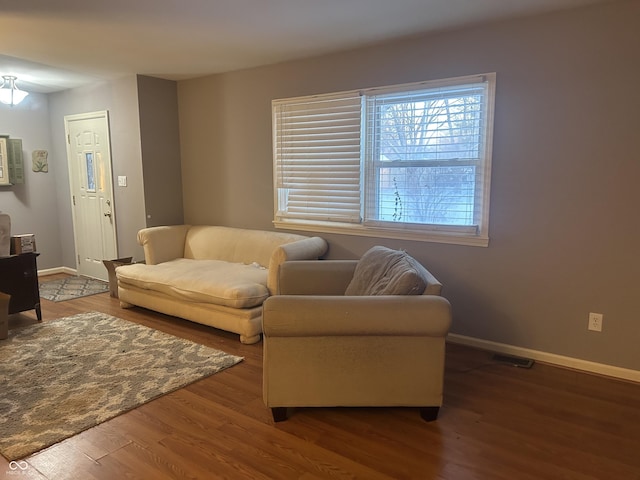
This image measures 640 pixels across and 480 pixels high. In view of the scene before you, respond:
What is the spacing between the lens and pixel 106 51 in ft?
12.6

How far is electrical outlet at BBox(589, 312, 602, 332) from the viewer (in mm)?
2912

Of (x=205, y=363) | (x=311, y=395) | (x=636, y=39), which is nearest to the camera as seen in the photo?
(x=311, y=395)

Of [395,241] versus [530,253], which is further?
[395,241]

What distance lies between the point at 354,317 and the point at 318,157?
2.20 metres

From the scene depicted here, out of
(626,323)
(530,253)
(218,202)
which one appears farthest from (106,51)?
(626,323)

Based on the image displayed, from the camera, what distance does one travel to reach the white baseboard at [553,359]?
286 centimetres

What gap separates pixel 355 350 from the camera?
226cm

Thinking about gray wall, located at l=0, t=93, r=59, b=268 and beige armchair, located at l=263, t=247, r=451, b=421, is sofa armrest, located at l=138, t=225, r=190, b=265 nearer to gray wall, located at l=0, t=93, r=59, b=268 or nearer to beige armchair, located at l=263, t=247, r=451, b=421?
gray wall, located at l=0, t=93, r=59, b=268

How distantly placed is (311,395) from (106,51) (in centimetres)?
335

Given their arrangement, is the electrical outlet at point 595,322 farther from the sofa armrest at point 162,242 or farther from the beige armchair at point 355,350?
the sofa armrest at point 162,242

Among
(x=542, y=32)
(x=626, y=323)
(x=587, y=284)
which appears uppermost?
(x=542, y=32)

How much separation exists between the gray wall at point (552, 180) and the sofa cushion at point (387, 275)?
0.86 m

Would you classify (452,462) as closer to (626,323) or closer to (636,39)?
(626,323)

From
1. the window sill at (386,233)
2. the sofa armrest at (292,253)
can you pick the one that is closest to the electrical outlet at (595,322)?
the window sill at (386,233)
